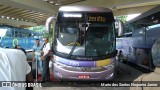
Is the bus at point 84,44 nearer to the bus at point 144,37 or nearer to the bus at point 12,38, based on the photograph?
the bus at point 144,37

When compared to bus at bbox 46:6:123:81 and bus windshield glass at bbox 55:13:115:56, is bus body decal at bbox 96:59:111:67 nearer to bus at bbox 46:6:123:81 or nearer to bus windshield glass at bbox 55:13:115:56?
bus at bbox 46:6:123:81

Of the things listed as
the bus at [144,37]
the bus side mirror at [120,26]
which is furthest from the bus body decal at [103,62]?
the bus at [144,37]

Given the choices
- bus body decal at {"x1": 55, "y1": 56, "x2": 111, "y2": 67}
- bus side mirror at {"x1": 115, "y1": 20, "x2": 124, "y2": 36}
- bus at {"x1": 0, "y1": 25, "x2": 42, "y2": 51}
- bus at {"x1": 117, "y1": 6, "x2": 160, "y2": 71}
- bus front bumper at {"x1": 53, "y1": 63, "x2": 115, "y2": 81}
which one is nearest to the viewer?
bus front bumper at {"x1": 53, "y1": 63, "x2": 115, "y2": 81}

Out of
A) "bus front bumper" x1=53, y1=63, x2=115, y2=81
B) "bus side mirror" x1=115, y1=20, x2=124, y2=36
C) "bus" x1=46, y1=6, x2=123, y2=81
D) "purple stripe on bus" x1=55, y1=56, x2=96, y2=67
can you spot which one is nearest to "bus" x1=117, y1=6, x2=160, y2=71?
"bus side mirror" x1=115, y1=20, x2=124, y2=36

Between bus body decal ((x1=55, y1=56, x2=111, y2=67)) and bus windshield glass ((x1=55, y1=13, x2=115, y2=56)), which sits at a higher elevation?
bus windshield glass ((x1=55, y1=13, x2=115, y2=56))

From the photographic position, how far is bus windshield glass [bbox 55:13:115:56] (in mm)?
9352

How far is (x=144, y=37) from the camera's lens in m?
12.3

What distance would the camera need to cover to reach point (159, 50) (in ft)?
6.97

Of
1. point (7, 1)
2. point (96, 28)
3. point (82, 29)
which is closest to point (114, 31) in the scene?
point (96, 28)

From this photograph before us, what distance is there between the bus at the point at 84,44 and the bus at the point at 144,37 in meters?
1.91

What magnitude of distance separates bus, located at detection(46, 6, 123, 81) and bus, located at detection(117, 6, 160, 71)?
1.91m

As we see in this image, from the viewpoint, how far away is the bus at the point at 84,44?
899cm

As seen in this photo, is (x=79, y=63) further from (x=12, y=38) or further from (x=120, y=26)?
(x=12, y=38)

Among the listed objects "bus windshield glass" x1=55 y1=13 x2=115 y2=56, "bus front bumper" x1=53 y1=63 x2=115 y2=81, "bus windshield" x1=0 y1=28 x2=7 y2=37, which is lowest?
"bus front bumper" x1=53 y1=63 x2=115 y2=81
